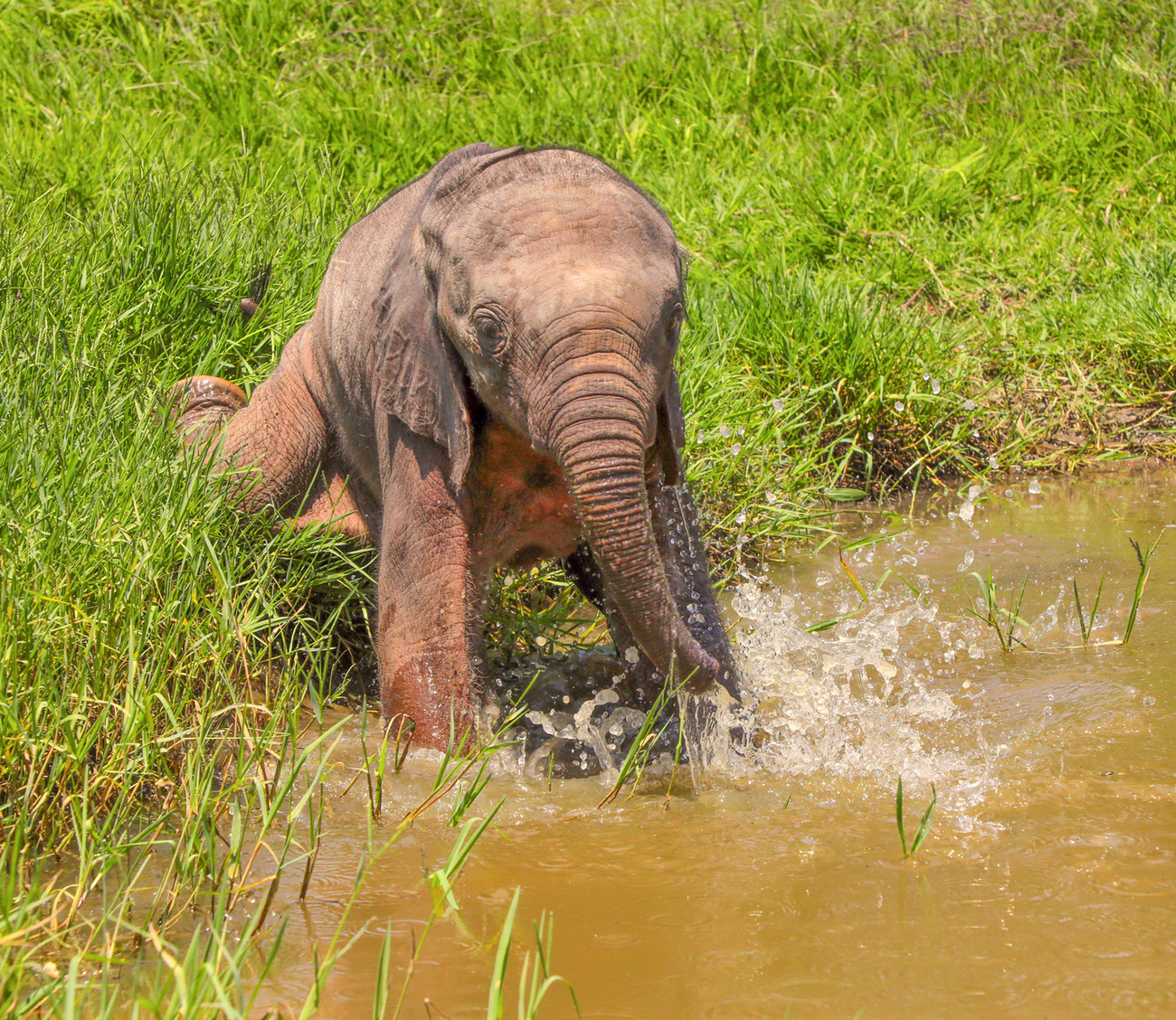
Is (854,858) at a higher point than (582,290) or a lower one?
lower

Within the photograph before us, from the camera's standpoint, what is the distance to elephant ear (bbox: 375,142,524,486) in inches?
137

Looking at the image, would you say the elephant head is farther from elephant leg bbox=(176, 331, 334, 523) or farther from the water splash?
elephant leg bbox=(176, 331, 334, 523)

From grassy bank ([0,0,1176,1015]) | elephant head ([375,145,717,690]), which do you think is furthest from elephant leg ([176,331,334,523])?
elephant head ([375,145,717,690])

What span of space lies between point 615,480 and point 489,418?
625 mm

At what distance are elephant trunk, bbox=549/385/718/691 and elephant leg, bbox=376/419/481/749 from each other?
0.52 m

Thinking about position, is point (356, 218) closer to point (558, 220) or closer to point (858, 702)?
point (558, 220)

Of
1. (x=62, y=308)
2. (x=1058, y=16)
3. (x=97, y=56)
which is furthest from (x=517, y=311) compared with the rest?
(x=1058, y=16)

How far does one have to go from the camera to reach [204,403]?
15.6ft

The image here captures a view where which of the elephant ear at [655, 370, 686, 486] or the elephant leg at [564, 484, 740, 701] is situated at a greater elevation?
the elephant ear at [655, 370, 686, 486]

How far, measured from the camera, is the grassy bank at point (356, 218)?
3158 millimetres

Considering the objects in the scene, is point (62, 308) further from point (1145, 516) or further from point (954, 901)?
point (1145, 516)

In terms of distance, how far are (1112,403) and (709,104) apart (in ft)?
10.3

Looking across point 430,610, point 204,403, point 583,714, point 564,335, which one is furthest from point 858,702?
point 204,403

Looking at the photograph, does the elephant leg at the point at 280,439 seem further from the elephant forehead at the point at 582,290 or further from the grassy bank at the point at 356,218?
the elephant forehead at the point at 582,290
